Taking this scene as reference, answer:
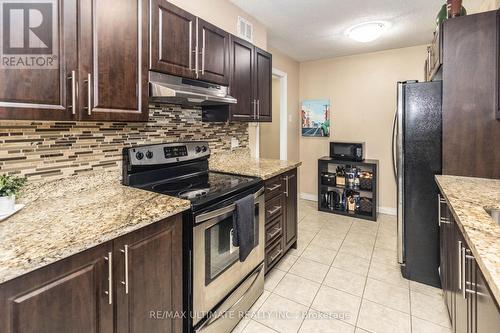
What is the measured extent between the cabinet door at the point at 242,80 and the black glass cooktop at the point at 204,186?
61cm

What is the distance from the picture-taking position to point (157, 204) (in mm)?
1329

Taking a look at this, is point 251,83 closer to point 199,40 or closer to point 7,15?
point 199,40

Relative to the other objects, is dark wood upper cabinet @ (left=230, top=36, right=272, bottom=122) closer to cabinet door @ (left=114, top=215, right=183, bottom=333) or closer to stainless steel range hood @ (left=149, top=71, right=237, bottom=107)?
stainless steel range hood @ (left=149, top=71, right=237, bottom=107)

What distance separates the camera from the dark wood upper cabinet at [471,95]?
187 cm

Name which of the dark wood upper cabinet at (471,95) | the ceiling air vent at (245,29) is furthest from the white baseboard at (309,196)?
the ceiling air vent at (245,29)

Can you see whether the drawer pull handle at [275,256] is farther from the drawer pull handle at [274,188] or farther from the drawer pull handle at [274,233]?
the drawer pull handle at [274,188]

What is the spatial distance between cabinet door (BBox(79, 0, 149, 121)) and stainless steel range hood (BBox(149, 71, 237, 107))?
7cm

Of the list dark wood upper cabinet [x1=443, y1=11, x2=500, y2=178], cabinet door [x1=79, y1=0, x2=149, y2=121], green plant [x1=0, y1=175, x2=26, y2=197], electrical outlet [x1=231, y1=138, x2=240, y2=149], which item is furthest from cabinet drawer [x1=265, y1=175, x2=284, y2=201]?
green plant [x1=0, y1=175, x2=26, y2=197]

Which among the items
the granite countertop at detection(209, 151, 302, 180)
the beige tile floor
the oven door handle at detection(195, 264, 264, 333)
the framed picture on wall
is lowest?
the beige tile floor

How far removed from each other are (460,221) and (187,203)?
4.13ft

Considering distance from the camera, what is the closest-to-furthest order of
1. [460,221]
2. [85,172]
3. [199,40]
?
[460,221] → [85,172] → [199,40]

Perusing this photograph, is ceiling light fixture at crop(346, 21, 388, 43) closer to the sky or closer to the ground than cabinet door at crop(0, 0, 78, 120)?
closer to the sky

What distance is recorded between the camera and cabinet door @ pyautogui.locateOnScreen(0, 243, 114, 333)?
2.61 ft

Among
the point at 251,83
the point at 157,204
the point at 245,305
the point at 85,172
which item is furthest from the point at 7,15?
the point at 245,305
